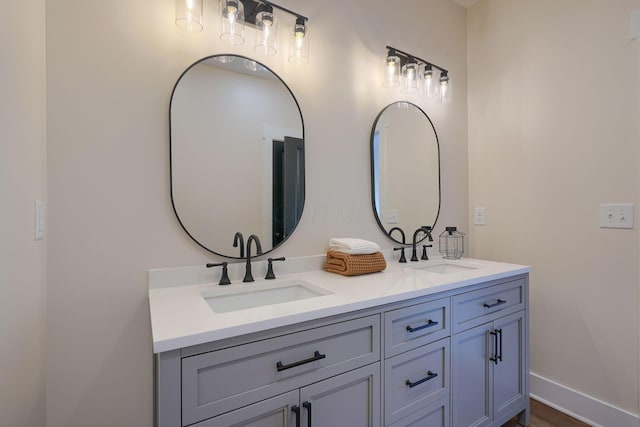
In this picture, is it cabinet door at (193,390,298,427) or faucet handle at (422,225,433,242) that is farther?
faucet handle at (422,225,433,242)

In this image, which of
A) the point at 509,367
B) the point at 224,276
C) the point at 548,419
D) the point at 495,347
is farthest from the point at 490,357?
the point at 224,276

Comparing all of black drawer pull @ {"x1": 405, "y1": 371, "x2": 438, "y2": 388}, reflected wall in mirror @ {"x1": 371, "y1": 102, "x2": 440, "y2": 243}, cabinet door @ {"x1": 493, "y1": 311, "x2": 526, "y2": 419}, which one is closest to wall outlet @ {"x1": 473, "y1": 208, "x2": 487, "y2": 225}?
reflected wall in mirror @ {"x1": 371, "y1": 102, "x2": 440, "y2": 243}

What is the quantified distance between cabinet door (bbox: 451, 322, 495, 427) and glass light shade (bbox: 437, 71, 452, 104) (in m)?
1.46

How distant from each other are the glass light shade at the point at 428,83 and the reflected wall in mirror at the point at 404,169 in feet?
0.40

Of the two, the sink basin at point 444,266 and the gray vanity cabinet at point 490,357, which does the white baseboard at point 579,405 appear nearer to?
the gray vanity cabinet at point 490,357

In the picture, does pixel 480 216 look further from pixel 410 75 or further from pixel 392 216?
pixel 410 75

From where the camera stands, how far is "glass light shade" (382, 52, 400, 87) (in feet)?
6.20

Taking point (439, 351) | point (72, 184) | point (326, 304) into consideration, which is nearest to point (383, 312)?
point (326, 304)

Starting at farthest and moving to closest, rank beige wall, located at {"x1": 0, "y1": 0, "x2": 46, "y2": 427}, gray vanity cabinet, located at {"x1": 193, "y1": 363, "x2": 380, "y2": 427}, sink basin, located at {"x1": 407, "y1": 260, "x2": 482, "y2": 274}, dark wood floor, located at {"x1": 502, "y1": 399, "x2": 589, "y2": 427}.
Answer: sink basin, located at {"x1": 407, "y1": 260, "x2": 482, "y2": 274}, dark wood floor, located at {"x1": 502, "y1": 399, "x2": 589, "y2": 427}, gray vanity cabinet, located at {"x1": 193, "y1": 363, "x2": 380, "y2": 427}, beige wall, located at {"x1": 0, "y1": 0, "x2": 46, "y2": 427}

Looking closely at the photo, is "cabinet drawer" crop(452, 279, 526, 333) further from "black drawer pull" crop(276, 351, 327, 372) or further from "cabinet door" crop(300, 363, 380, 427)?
"black drawer pull" crop(276, 351, 327, 372)

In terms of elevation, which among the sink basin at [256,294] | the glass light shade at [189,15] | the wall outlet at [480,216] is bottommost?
the sink basin at [256,294]

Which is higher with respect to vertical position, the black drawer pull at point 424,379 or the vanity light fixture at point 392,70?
the vanity light fixture at point 392,70

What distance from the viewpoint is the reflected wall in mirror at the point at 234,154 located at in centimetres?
130

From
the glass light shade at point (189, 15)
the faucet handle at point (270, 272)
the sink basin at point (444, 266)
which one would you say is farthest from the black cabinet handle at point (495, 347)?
the glass light shade at point (189, 15)
